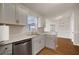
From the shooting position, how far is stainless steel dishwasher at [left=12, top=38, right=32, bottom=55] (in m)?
1.38

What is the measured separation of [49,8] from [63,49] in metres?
0.49

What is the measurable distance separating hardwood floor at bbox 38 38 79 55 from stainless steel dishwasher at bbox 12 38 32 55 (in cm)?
17

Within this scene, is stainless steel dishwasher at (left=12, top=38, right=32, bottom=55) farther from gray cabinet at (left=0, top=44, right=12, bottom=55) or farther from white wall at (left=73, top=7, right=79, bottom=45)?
white wall at (left=73, top=7, right=79, bottom=45)

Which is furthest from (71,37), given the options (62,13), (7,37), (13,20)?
(13,20)

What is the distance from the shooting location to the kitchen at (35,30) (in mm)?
1384

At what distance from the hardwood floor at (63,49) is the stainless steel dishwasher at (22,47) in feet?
0.55

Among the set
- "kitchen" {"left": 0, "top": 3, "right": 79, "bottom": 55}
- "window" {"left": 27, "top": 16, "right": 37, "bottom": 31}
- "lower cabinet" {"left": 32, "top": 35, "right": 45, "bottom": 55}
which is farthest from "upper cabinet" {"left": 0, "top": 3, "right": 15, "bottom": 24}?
"lower cabinet" {"left": 32, "top": 35, "right": 45, "bottom": 55}

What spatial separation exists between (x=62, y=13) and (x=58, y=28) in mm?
184

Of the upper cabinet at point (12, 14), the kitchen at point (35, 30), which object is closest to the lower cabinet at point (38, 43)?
the kitchen at point (35, 30)

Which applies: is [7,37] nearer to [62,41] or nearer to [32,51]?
[32,51]

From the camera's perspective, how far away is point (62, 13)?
4.84 feet

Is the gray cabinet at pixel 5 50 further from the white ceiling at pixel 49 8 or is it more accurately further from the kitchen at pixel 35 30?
the white ceiling at pixel 49 8

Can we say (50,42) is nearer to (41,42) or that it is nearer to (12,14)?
(41,42)
